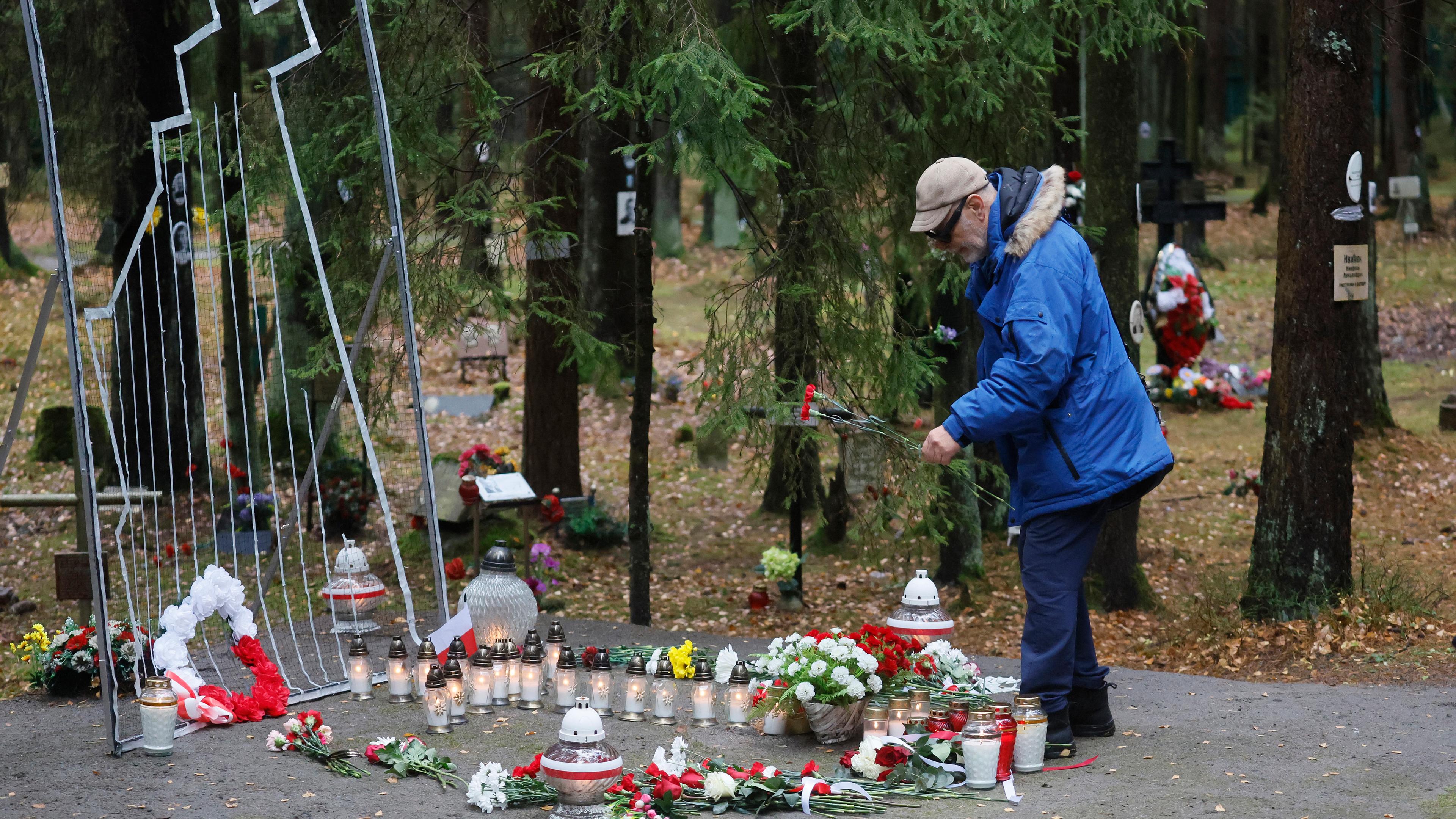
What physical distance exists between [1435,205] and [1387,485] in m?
18.3

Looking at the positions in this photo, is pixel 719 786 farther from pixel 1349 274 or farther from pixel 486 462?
pixel 486 462

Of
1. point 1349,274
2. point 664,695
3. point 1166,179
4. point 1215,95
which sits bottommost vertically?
point 664,695

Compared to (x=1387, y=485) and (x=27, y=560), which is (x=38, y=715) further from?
(x=1387, y=485)

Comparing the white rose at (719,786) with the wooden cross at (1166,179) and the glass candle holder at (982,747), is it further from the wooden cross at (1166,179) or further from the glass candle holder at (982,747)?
the wooden cross at (1166,179)

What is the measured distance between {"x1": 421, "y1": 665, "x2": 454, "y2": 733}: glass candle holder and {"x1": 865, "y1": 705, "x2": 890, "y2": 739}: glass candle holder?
1618 mm

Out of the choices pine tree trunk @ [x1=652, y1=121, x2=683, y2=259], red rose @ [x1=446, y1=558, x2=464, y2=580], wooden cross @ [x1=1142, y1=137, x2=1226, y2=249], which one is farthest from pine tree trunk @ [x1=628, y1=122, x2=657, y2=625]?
pine tree trunk @ [x1=652, y1=121, x2=683, y2=259]

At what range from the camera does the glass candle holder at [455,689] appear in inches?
208

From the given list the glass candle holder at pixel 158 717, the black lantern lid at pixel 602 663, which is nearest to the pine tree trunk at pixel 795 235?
the black lantern lid at pixel 602 663

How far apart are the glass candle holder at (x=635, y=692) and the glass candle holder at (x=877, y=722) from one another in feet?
3.24

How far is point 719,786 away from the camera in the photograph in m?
4.35

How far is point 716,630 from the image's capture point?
887 cm

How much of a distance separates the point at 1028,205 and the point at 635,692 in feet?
7.92

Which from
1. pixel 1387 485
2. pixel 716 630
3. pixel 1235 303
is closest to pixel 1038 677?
pixel 716 630

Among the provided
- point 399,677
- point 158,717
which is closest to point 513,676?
point 399,677
